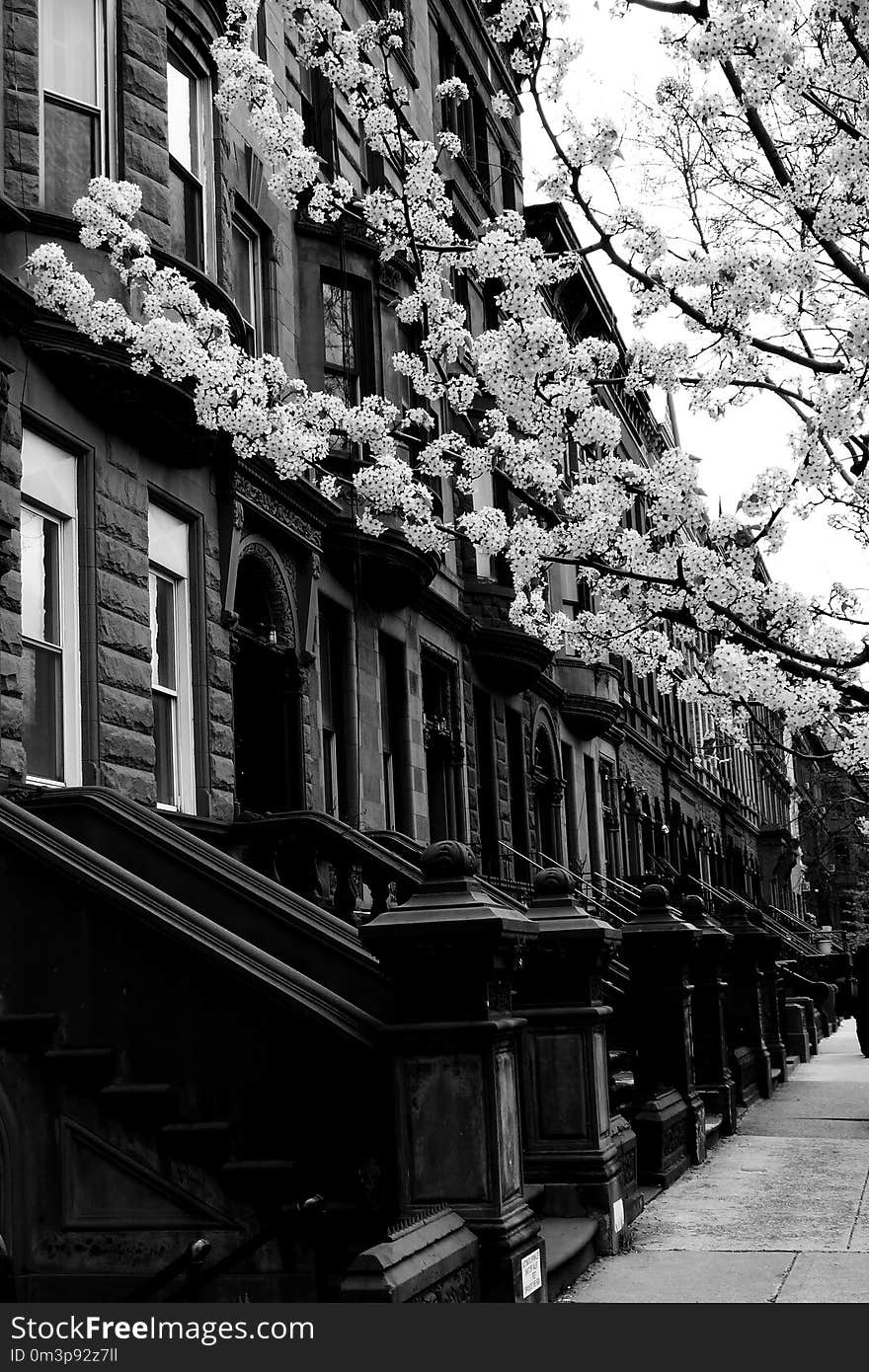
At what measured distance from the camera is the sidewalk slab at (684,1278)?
7988mm

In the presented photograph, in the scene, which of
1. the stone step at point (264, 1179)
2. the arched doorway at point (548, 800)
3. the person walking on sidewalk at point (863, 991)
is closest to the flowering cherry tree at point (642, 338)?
the stone step at point (264, 1179)

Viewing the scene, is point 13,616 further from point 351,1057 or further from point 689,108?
point 689,108

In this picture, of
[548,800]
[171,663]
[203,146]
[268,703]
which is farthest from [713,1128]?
[548,800]

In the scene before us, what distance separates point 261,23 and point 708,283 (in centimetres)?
1040

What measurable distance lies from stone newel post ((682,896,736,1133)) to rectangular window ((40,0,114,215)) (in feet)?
30.3

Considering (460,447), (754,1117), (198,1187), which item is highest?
(460,447)

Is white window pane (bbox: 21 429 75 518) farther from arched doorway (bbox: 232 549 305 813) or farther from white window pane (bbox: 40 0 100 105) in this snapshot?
arched doorway (bbox: 232 549 305 813)

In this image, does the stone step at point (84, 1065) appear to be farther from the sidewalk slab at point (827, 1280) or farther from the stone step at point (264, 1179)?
the sidewalk slab at point (827, 1280)

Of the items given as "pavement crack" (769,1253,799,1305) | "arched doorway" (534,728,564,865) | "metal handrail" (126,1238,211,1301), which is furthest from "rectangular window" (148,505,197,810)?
"arched doorway" (534,728,564,865)

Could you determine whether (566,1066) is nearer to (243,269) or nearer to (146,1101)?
(146,1101)

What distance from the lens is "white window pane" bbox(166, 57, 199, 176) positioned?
14141mm

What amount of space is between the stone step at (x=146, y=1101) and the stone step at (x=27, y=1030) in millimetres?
432

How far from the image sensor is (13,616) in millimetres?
10188

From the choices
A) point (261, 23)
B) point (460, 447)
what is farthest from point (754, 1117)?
point (261, 23)
